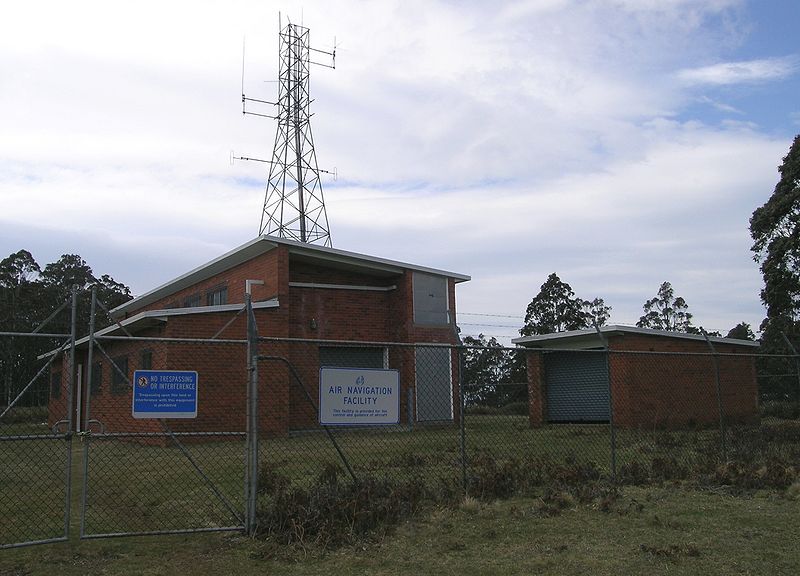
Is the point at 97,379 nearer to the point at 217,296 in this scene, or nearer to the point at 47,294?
the point at 217,296

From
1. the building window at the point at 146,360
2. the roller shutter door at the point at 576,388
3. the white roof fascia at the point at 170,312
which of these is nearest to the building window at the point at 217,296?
the white roof fascia at the point at 170,312

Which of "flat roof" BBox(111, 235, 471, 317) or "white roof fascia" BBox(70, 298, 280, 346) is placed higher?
"flat roof" BBox(111, 235, 471, 317)

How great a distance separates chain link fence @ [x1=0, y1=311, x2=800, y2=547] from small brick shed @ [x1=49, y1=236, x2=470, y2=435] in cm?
9

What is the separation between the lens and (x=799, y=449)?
39.9 feet

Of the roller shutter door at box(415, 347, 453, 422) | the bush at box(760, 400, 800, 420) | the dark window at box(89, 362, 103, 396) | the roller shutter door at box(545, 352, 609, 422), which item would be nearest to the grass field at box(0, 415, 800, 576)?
the roller shutter door at box(415, 347, 453, 422)

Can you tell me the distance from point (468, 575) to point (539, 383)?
17.9 meters

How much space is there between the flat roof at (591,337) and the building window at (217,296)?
9140 mm

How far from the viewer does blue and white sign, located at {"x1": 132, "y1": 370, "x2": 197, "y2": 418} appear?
21.6 feet

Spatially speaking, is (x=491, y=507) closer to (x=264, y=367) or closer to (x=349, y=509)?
(x=349, y=509)

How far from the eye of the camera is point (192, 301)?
2750 centimetres

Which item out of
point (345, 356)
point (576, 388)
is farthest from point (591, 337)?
point (345, 356)

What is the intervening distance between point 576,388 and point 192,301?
45.1 ft

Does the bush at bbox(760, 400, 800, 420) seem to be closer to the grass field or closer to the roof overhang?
the grass field

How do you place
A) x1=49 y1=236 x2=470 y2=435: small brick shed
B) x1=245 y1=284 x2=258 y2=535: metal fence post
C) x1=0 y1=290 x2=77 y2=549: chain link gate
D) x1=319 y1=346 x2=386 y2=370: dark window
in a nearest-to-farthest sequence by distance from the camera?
x1=0 y1=290 x2=77 y2=549: chain link gate → x1=245 y1=284 x2=258 y2=535: metal fence post → x1=49 y1=236 x2=470 y2=435: small brick shed → x1=319 y1=346 x2=386 y2=370: dark window
